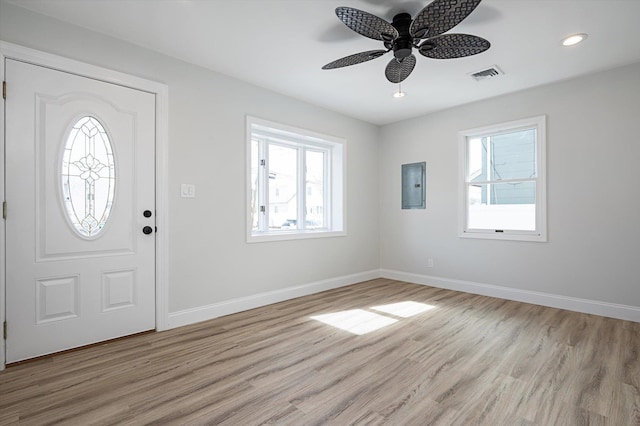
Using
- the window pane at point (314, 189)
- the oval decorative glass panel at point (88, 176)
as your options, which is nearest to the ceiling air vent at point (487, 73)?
the window pane at point (314, 189)

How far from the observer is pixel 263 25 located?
100 inches

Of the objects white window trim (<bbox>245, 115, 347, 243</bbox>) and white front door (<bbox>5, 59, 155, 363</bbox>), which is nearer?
white front door (<bbox>5, 59, 155, 363</bbox>)

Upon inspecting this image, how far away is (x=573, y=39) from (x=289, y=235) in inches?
135

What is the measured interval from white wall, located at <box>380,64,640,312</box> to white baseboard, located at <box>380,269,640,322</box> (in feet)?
0.15

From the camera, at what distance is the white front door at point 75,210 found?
2.34 meters

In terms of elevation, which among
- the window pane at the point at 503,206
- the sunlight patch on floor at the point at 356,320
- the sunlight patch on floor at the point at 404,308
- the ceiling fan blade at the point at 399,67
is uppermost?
the ceiling fan blade at the point at 399,67

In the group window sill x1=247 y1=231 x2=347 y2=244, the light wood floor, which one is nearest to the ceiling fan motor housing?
the light wood floor

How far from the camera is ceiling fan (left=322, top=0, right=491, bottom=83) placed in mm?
1873

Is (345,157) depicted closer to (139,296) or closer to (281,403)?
(139,296)

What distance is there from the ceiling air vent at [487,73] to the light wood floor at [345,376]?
102 inches

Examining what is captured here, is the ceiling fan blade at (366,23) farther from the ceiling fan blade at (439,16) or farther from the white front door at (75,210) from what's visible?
the white front door at (75,210)

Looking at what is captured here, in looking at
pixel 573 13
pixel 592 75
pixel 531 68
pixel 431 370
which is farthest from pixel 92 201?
pixel 592 75

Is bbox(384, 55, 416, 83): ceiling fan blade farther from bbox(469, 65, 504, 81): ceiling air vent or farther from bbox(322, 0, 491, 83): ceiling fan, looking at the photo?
bbox(469, 65, 504, 81): ceiling air vent

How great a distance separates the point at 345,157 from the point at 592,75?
9.88ft
